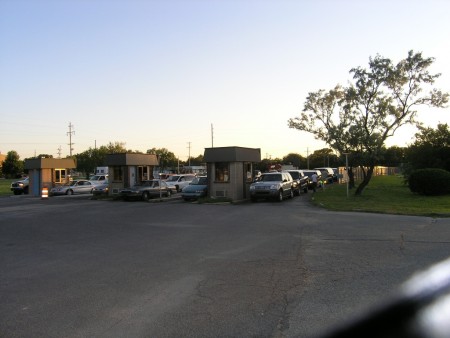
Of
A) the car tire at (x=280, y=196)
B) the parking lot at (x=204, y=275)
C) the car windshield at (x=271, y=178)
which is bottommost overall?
the parking lot at (x=204, y=275)

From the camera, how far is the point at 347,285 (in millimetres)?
6770

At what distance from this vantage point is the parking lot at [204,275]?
17.2 feet

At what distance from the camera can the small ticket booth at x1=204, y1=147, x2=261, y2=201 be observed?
2770cm

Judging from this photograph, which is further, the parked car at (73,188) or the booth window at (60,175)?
the booth window at (60,175)

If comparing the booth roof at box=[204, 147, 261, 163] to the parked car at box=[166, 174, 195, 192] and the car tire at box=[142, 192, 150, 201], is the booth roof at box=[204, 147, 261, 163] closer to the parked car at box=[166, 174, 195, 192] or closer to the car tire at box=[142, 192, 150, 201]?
the car tire at box=[142, 192, 150, 201]

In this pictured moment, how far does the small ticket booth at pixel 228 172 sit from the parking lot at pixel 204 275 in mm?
12769

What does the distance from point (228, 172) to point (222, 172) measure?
0.47m

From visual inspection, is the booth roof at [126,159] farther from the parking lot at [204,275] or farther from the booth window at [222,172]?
the parking lot at [204,275]

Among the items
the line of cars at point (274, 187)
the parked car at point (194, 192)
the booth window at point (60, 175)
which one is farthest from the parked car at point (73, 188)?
the line of cars at point (274, 187)

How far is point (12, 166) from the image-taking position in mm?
101188

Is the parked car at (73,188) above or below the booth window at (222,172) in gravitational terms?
below

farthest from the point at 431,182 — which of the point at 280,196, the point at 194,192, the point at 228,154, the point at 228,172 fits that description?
the point at 194,192

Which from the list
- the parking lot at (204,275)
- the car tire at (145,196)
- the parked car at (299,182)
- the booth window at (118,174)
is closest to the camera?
the parking lot at (204,275)

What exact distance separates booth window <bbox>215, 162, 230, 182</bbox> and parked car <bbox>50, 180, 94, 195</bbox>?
640 inches
